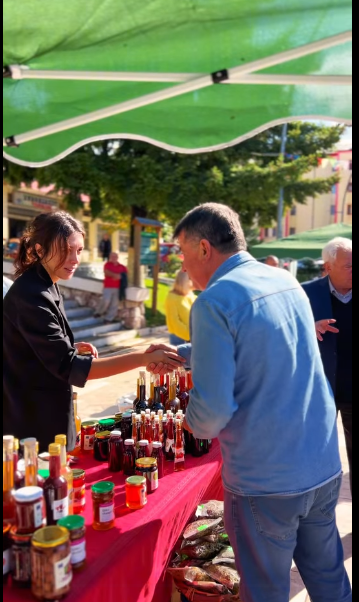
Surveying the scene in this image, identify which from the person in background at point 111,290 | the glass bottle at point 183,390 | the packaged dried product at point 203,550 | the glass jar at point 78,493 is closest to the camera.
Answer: the glass jar at point 78,493

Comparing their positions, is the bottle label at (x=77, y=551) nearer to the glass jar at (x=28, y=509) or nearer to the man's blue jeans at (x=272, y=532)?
the glass jar at (x=28, y=509)

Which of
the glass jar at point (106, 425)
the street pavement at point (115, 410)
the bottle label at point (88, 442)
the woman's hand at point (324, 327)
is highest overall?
the woman's hand at point (324, 327)

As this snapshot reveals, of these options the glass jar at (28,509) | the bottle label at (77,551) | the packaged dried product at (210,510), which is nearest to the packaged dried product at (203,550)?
the packaged dried product at (210,510)

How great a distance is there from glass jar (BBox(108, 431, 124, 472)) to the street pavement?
0.65 m

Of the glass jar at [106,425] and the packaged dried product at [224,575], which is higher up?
the glass jar at [106,425]

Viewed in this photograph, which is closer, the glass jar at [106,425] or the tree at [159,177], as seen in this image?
the glass jar at [106,425]

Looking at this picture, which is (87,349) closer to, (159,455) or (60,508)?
(159,455)

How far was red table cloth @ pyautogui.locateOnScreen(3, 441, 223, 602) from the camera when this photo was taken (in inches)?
62.8

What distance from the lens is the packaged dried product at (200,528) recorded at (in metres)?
2.39

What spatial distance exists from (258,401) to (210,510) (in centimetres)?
112

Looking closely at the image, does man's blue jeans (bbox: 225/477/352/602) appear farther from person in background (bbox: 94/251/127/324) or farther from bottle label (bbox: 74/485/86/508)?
person in background (bbox: 94/251/127/324)

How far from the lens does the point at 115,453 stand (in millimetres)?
2385

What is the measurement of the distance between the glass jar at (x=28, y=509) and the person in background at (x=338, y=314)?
7.82 feet

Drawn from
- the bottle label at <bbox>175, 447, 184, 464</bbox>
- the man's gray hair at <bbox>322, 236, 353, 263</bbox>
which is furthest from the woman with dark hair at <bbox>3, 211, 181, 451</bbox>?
the man's gray hair at <bbox>322, 236, 353, 263</bbox>
